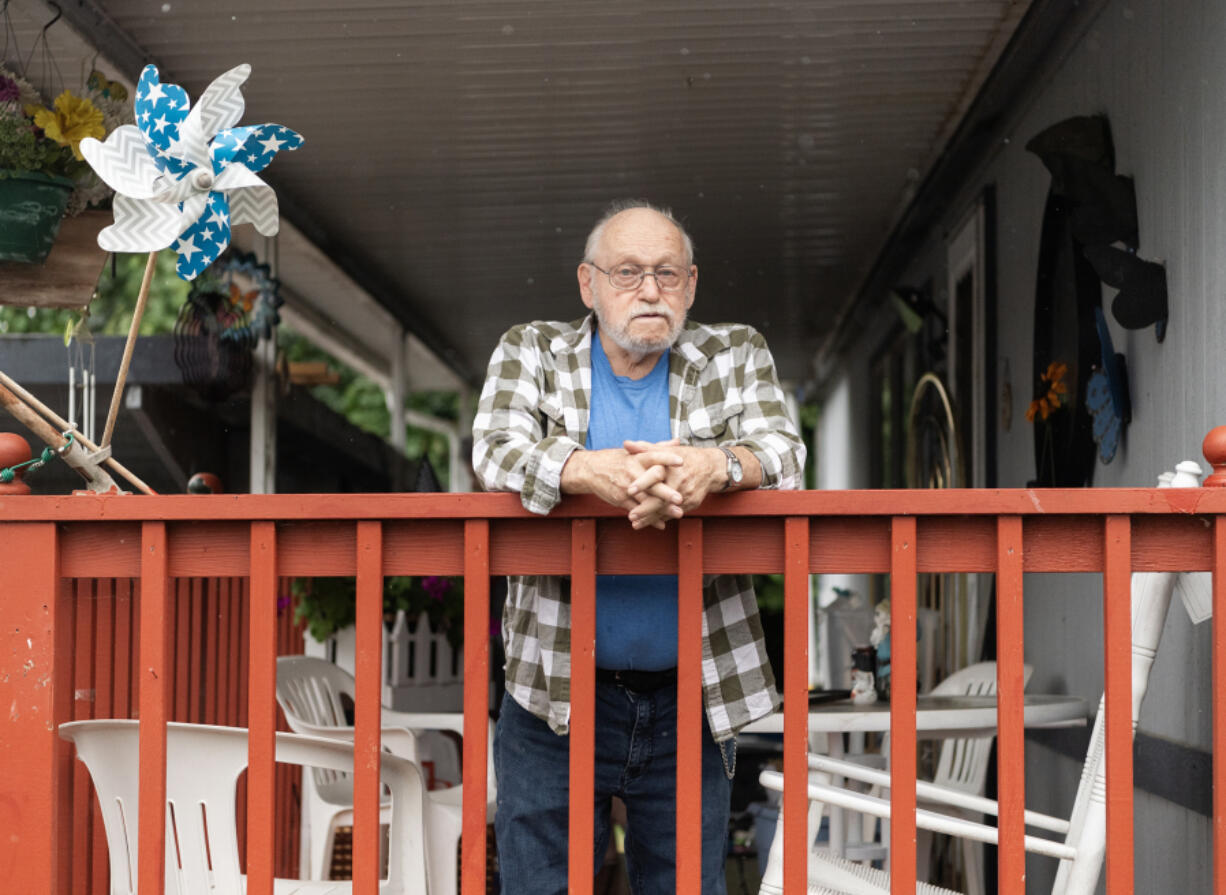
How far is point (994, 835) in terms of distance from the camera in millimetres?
2256

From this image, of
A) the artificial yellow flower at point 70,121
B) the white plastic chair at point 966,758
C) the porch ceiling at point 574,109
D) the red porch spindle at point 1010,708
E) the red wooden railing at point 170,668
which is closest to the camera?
the red porch spindle at point 1010,708

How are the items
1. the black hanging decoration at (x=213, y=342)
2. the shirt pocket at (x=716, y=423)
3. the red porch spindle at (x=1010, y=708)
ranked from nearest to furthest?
the red porch spindle at (x=1010, y=708) < the shirt pocket at (x=716, y=423) < the black hanging decoration at (x=213, y=342)

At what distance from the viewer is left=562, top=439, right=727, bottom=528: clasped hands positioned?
1.81 meters

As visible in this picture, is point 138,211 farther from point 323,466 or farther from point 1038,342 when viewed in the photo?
point 323,466

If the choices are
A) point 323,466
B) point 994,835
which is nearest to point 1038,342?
point 994,835

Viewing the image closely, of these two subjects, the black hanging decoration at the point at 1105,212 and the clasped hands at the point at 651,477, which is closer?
the clasped hands at the point at 651,477

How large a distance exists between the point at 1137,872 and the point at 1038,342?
1680mm

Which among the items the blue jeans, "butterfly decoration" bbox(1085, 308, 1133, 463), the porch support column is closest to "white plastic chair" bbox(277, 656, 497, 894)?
the blue jeans

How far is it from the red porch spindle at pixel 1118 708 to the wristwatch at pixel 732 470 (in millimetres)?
532

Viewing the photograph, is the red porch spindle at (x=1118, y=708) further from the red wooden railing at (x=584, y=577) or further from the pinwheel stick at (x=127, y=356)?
the pinwheel stick at (x=127, y=356)

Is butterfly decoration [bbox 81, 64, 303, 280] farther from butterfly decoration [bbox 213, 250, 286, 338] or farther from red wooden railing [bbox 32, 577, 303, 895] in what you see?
butterfly decoration [bbox 213, 250, 286, 338]

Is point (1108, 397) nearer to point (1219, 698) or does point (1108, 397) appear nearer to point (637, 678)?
point (1219, 698)

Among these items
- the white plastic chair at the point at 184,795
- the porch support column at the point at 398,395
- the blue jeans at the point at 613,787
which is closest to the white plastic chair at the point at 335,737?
the white plastic chair at the point at 184,795

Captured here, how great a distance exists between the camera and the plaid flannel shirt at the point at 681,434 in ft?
6.87
